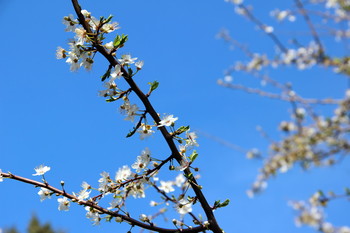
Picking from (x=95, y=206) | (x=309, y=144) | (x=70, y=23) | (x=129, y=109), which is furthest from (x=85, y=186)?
(x=309, y=144)

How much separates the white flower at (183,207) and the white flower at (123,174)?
258 mm

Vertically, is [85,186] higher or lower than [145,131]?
lower

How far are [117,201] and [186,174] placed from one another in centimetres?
33

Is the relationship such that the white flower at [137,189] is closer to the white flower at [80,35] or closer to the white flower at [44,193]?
the white flower at [44,193]

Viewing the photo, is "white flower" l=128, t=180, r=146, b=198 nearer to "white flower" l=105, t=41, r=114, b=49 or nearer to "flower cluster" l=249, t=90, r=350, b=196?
"white flower" l=105, t=41, r=114, b=49

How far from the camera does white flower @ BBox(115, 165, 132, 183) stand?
1.54m

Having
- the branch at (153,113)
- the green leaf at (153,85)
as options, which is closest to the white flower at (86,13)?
the branch at (153,113)

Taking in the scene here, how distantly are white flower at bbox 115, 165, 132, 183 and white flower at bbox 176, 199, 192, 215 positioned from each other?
26cm

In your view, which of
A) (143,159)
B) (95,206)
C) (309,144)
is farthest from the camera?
(309,144)

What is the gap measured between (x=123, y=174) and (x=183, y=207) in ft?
1.00

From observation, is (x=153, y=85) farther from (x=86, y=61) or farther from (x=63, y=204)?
(x=63, y=204)

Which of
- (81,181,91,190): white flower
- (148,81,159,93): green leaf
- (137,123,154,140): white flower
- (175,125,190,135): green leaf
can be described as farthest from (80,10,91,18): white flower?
(81,181,91,190): white flower

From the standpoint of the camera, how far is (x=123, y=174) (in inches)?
61.2

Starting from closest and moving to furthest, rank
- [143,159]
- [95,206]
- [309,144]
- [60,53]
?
[95,206] → [143,159] → [60,53] → [309,144]
